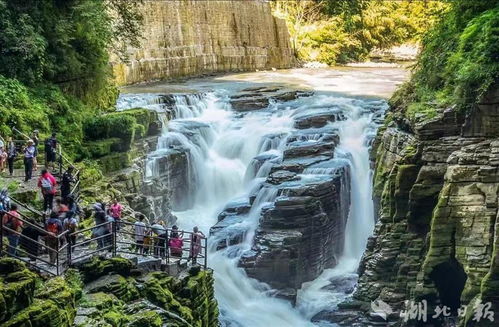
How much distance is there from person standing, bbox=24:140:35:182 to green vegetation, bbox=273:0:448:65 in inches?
2065

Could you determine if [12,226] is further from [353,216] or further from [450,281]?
[353,216]

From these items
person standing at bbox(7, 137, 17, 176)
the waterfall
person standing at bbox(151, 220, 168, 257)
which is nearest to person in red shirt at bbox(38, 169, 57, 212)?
person standing at bbox(7, 137, 17, 176)

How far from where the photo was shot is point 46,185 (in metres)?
15.7

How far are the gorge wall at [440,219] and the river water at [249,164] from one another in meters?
2.41

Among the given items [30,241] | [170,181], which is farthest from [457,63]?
[30,241]

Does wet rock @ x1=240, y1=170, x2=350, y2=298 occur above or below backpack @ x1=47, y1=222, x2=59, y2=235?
below

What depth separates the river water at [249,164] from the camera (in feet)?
72.9

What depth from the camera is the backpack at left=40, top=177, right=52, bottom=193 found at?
51.2 ft

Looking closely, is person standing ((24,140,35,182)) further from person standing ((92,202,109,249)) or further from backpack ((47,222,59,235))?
backpack ((47,222,59,235))

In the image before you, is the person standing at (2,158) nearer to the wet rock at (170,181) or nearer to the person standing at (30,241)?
the person standing at (30,241)

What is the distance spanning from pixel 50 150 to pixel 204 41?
3576 cm

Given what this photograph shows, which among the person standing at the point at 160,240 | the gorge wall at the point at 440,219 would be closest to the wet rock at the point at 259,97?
the gorge wall at the point at 440,219

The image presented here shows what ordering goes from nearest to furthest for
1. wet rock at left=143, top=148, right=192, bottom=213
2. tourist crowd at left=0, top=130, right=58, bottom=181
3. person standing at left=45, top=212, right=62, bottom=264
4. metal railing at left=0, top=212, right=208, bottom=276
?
1. metal railing at left=0, top=212, right=208, bottom=276
2. person standing at left=45, top=212, right=62, bottom=264
3. tourist crowd at left=0, top=130, right=58, bottom=181
4. wet rock at left=143, top=148, right=192, bottom=213

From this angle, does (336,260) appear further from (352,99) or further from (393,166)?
(352,99)
